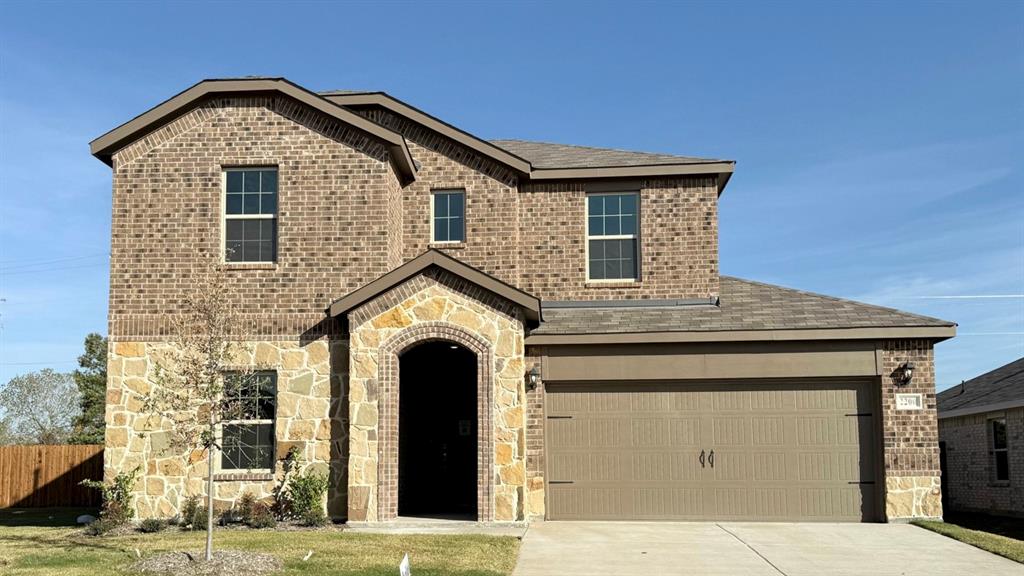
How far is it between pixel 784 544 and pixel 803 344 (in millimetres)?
4087

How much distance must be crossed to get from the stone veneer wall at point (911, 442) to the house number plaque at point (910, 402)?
0.19ft

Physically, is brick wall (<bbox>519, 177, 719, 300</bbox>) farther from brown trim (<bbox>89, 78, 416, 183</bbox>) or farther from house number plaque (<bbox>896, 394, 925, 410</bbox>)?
house number plaque (<bbox>896, 394, 925, 410</bbox>)

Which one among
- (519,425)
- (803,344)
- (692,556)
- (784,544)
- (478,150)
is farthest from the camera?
(478,150)

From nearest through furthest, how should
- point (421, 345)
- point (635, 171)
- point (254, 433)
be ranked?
1. point (254, 433)
2. point (421, 345)
3. point (635, 171)

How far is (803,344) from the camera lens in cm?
1688

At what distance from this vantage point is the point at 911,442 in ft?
54.5

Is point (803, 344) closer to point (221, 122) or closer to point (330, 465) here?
point (330, 465)

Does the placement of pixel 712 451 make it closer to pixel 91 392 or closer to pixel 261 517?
pixel 261 517

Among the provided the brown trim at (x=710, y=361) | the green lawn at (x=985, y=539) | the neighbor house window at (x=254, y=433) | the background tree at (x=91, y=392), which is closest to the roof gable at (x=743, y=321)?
the brown trim at (x=710, y=361)

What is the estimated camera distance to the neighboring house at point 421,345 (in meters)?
16.1

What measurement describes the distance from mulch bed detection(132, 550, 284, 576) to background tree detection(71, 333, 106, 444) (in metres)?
31.1

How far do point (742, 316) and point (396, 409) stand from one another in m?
6.42

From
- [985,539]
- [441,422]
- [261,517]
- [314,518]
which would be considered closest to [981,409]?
[985,539]

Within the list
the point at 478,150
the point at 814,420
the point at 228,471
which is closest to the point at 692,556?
the point at 814,420
